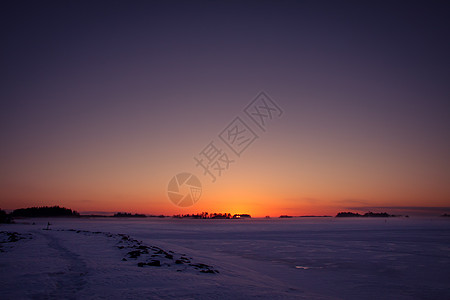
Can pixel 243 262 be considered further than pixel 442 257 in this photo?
No

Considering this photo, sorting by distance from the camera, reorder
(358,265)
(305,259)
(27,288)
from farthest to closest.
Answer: (305,259)
(358,265)
(27,288)

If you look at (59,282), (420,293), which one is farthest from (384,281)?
(59,282)

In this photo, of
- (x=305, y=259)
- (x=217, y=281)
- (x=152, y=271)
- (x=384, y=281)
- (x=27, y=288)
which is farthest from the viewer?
(x=305, y=259)

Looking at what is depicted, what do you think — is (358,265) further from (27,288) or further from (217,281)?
(27,288)

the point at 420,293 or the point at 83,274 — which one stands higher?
the point at 83,274

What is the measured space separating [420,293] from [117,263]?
496 inches

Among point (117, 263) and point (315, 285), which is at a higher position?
point (117, 263)

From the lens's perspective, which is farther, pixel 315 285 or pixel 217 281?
pixel 315 285

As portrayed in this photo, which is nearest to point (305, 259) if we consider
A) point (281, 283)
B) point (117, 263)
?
point (281, 283)

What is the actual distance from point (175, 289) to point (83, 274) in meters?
4.04

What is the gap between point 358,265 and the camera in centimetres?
1822

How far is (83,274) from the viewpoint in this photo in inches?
448

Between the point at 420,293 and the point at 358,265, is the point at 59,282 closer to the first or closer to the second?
the point at 420,293

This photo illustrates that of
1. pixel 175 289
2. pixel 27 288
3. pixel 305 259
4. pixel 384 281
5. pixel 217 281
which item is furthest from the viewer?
pixel 305 259
